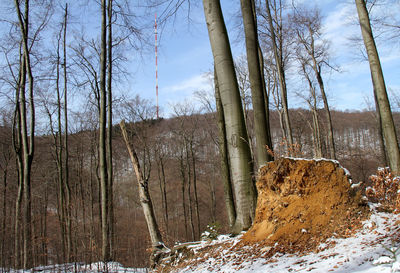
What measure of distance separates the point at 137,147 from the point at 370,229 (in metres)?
19.1

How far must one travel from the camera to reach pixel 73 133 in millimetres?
23172

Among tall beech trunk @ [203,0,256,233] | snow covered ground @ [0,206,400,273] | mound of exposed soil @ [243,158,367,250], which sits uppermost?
tall beech trunk @ [203,0,256,233]

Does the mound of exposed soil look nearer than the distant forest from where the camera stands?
Yes

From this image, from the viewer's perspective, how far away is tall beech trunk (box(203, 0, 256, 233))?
489cm

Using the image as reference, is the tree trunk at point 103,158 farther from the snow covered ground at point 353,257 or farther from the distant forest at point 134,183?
the snow covered ground at point 353,257

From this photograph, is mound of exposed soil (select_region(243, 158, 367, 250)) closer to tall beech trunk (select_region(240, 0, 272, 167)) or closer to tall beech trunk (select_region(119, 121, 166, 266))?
tall beech trunk (select_region(240, 0, 272, 167))

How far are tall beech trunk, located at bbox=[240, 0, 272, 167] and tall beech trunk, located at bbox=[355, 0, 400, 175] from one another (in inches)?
179

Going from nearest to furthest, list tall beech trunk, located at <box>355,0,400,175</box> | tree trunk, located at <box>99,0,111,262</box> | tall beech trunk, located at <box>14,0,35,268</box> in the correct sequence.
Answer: tall beech trunk, located at <box>355,0,400,175</box> < tree trunk, located at <box>99,0,111,262</box> < tall beech trunk, located at <box>14,0,35,268</box>

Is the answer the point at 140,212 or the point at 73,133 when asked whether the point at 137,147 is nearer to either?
the point at 73,133

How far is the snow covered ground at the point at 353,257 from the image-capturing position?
2.44 m

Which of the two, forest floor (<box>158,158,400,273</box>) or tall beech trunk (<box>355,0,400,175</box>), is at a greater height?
tall beech trunk (<box>355,0,400,175</box>)

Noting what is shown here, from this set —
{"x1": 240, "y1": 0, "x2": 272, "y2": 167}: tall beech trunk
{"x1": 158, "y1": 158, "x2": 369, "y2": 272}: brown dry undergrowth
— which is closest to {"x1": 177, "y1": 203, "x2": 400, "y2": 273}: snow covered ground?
{"x1": 158, "y1": 158, "x2": 369, "y2": 272}: brown dry undergrowth

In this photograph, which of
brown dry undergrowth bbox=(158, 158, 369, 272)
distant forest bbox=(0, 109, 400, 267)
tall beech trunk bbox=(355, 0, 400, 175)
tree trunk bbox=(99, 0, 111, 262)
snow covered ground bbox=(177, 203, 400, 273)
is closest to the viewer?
snow covered ground bbox=(177, 203, 400, 273)

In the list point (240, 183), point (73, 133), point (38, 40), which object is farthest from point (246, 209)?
point (73, 133)
